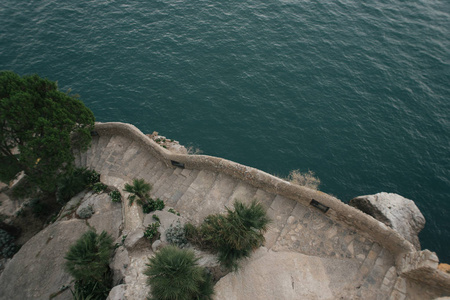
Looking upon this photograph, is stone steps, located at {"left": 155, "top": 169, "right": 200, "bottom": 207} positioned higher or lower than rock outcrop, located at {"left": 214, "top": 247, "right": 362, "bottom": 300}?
lower

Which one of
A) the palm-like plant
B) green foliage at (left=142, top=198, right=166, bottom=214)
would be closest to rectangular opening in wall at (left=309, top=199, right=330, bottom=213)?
green foliage at (left=142, top=198, right=166, bottom=214)

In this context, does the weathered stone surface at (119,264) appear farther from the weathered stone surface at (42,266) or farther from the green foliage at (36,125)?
the green foliage at (36,125)

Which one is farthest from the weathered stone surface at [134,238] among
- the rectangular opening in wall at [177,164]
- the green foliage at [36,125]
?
the green foliage at [36,125]

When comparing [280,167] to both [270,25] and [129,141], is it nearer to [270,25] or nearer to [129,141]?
[129,141]

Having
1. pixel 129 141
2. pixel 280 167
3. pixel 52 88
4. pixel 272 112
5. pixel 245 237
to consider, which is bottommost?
pixel 280 167

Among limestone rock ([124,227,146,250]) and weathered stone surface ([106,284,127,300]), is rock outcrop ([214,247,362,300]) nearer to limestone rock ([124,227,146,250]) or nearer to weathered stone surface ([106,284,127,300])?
weathered stone surface ([106,284,127,300])

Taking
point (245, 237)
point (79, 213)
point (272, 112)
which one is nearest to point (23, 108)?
point (79, 213)
